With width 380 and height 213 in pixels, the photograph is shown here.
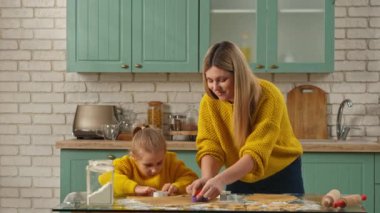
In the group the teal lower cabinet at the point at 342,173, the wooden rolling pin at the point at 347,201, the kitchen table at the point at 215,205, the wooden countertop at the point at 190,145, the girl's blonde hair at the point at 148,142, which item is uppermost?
the girl's blonde hair at the point at 148,142

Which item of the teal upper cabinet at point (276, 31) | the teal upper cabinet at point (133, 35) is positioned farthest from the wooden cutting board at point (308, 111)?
the teal upper cabinet at point (133, 35)

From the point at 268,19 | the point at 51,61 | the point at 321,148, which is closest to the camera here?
the point at 321,148

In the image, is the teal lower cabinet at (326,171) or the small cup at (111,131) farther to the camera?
the small cup at (111,131)

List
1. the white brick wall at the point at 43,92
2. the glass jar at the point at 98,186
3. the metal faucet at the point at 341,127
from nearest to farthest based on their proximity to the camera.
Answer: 1. the glass jar at the point at 98,186
2. the metal faucet at the point at 341,127
3. the white brick wall at the point at 43,92

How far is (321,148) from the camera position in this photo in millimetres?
4758

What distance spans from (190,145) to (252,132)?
198cm

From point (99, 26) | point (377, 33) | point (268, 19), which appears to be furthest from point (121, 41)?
point (377, 33)

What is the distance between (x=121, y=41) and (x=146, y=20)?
24 cm

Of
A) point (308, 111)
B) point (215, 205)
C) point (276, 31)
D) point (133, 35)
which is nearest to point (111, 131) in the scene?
point (133, 35)

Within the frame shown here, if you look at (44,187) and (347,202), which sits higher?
(347,202)

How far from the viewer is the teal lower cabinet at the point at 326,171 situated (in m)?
4.76

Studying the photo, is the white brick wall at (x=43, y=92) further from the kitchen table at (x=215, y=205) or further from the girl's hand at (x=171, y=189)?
the kitchen table at (x=215, y=205)

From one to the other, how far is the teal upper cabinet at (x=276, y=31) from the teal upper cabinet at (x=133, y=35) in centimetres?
13

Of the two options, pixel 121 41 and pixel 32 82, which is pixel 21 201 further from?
pixel 121 41
